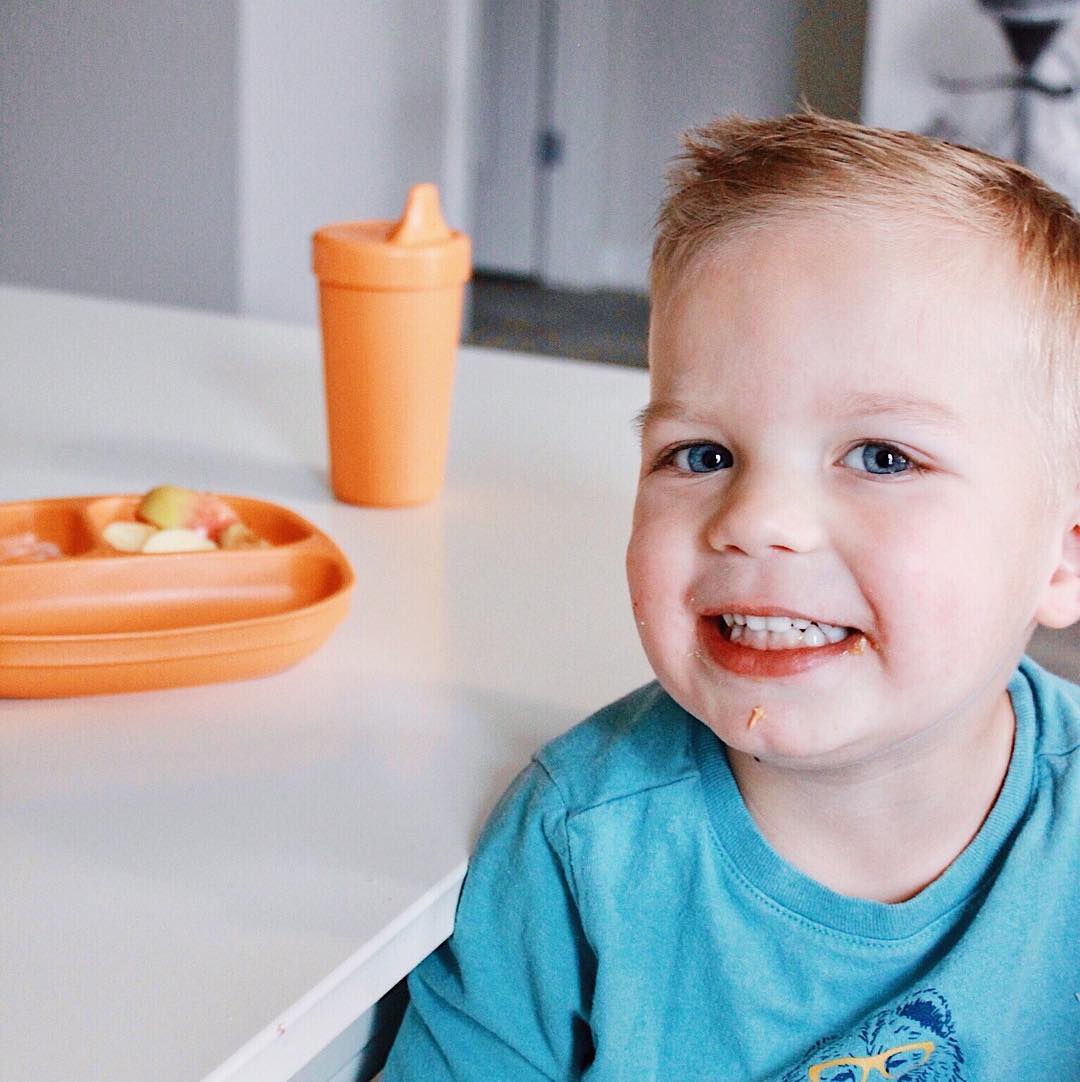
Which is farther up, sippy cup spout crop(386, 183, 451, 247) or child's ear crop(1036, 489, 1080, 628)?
sippy cup spout crop(386, 183, 451, 247)

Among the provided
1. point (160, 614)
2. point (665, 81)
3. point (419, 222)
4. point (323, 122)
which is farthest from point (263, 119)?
point (160, 614)

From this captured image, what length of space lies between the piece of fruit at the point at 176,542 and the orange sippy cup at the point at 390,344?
0.22 meters

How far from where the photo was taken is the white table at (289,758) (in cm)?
52

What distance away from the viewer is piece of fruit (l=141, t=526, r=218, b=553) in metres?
0.83

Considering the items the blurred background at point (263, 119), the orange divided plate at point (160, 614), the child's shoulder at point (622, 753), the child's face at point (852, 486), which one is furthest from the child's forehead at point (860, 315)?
the blurred background at point (263, 119)

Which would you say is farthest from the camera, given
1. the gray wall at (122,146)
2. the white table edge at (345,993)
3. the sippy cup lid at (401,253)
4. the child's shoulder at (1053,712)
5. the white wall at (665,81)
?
the white wall at (665,81)

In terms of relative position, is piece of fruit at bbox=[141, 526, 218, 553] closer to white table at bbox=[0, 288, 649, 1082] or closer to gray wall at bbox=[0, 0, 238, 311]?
white table at bbox=[0, 288, 649, 1082]

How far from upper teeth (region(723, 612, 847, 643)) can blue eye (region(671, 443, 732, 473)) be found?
0.07 meters

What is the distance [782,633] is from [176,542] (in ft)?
1.26

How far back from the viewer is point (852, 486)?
591 millimetres

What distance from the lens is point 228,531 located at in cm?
90

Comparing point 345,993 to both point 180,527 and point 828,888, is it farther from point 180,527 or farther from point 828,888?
point 180,527

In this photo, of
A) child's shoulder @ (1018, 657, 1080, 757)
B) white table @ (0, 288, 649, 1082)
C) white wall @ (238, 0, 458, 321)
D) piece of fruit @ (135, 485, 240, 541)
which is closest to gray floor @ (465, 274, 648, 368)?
white wall @ (238, 0, 458, 321)

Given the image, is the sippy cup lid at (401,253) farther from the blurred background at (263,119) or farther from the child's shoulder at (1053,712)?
the blurred background at (263,119)
